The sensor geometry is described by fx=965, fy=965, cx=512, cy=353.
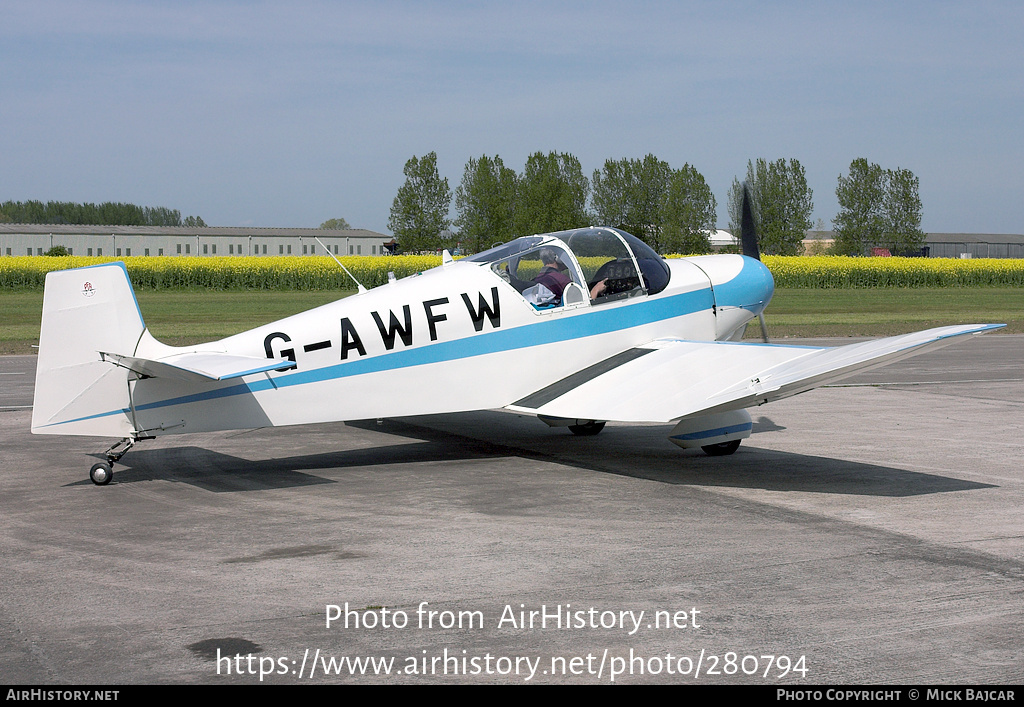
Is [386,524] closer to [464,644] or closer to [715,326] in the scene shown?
[464,644]

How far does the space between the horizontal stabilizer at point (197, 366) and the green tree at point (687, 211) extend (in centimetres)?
7950

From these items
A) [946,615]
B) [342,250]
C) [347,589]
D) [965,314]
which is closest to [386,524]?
[347,589]

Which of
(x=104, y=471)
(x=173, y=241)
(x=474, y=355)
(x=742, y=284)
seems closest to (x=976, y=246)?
(x=173, y=241)

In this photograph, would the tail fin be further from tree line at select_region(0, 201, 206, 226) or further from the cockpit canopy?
tree line at select_region(0, 201, 206, 226)

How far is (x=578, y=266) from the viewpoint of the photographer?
10109 mm

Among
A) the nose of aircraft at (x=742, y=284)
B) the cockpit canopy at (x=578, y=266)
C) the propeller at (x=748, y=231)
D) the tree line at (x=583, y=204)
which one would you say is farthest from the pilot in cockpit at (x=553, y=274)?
the tree line at (x=583, y=204)

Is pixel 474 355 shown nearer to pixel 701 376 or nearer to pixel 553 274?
pixel 553 274

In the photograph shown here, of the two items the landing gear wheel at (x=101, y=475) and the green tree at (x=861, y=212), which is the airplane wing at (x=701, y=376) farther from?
the green tree at (x=861, y=212)

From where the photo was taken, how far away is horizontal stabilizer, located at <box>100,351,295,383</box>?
25.2ft

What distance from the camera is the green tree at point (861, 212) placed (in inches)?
3765

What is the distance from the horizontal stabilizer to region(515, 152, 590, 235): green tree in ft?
248

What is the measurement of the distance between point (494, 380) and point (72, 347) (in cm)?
381

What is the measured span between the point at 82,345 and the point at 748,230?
8994 millimetres

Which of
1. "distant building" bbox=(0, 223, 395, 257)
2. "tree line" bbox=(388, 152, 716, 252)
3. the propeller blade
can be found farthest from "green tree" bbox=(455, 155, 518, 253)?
the propeller blade
